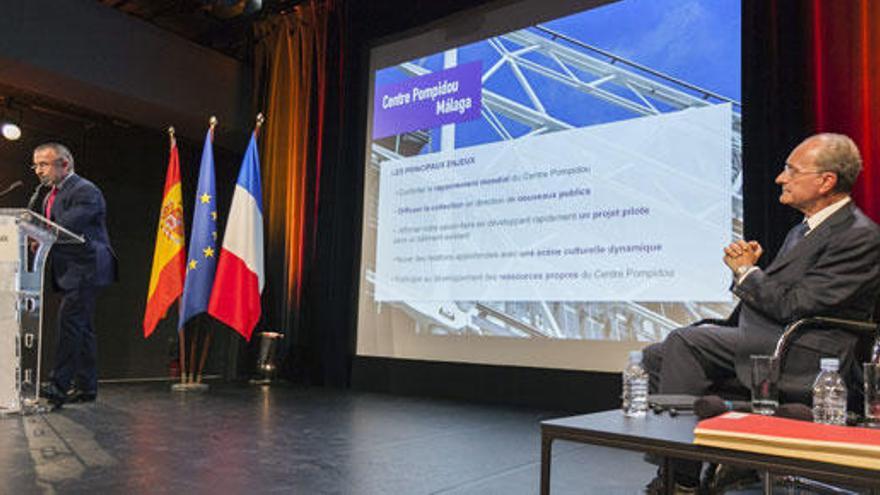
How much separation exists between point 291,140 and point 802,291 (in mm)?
4231

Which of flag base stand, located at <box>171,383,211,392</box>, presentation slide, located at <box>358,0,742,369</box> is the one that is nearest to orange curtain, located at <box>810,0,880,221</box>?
presentation slide, located at <box>358,0,742,369</box>

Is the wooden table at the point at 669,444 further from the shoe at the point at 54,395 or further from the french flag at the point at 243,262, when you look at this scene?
the french flag at the point at 243,262

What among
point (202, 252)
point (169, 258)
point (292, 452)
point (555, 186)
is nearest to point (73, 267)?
point (169, 258)

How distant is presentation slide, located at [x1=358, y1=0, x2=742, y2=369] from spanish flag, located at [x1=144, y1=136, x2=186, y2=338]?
1249 millimetres

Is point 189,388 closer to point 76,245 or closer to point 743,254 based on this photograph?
point 76,245

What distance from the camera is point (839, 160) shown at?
76.2 inches

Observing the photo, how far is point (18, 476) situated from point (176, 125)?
412 centimetres

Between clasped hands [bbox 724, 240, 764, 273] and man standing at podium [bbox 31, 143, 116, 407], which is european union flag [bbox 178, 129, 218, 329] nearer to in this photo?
man standing at podium [bbox 31, 143, 116, 407]

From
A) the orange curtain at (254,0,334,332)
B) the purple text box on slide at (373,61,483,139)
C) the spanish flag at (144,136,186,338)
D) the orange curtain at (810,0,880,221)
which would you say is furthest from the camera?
the orange curtain at (254,0,334,332)

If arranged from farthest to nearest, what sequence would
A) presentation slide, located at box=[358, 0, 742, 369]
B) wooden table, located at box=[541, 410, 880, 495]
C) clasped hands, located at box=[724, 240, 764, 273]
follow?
presentation slide, located at box=[358, 0, 742, 369]
clasped hands, located at box=[724, 240, 764, 273]
wooden table, located at box=[541, 410, 880, 495]

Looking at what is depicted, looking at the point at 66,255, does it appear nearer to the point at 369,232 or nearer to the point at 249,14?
the point at 369,232

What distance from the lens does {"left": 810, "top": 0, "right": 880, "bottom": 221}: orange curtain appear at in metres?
2.86

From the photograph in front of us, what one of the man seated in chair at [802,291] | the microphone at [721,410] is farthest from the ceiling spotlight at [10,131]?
the microphone at [721,410]

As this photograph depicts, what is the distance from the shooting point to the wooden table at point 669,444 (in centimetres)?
82
